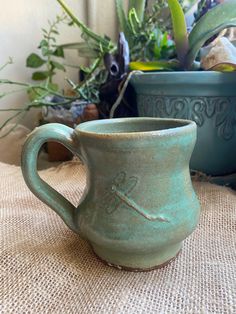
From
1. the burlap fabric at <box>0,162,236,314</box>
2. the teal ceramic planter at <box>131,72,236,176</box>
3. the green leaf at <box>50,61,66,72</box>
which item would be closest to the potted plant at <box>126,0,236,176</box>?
the teal ceramic planter at <box>131,72,236,176</box>

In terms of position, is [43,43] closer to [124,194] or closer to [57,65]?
[57,65]

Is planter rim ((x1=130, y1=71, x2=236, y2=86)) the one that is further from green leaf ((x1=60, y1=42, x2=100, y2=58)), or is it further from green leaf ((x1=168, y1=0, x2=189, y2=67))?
green leaf ((x1=60, y1=42, x2=100, y2=58))

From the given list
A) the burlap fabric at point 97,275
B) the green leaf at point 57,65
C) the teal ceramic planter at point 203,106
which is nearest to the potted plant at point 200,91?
the teal ceramic planter at point 203,106

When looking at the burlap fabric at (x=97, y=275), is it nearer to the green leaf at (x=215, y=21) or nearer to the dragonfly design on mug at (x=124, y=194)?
the dragonfly design on mug at (x=124, y=194)

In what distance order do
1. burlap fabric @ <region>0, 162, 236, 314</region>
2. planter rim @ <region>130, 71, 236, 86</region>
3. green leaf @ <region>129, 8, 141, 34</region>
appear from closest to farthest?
burlap fabric @ <region>0, 162, 236, 314</region> < planter rim @ <region>130, 71, 236, 86</region> < green leaf @ <region>129, 8, 141, 34</region>

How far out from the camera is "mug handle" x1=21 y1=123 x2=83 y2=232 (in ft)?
0.80

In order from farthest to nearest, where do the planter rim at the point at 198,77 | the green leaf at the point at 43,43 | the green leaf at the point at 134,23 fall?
1. the green leaf at the point at 43,43
2. the green leaf at the point at 134,23
3. the planter rim at the point at 198,77

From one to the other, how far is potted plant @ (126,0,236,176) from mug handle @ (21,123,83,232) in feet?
0.63

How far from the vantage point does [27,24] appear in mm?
688

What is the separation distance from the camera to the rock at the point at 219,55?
38cm

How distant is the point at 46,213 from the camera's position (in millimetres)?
343

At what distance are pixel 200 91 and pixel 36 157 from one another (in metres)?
0.23

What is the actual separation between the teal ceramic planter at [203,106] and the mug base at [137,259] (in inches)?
7.6

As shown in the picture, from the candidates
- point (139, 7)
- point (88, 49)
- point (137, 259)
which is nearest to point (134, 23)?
point (139, 7)
